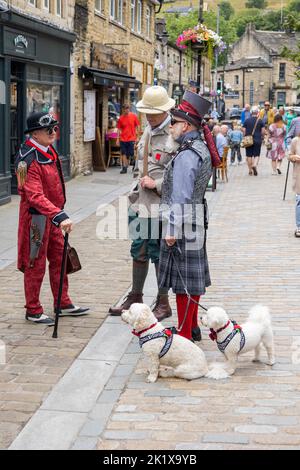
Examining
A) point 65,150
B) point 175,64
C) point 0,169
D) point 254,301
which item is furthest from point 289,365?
point 175,64

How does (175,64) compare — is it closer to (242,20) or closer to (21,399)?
(21,399)

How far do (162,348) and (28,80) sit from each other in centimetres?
1212

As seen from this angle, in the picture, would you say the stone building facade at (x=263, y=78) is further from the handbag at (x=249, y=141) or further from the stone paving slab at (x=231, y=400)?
the stone paving slab at (x=231, y=400)

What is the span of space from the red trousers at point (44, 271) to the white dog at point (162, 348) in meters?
1.52

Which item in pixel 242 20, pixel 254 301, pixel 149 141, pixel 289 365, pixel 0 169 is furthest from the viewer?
pixel 242 20

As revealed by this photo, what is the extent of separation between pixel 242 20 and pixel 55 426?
161 m

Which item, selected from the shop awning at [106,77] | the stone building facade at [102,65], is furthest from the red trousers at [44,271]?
the shop awning at [106,77]

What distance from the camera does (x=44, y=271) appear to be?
6684 millimetres

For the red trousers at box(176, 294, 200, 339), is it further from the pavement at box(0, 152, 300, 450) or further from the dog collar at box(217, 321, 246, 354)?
the dog collar at box(217, 321, 246, 354)

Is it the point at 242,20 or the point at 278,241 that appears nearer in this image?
the point at 278,241

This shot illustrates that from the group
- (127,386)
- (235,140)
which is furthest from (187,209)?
(235,140)

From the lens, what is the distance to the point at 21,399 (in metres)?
4.91

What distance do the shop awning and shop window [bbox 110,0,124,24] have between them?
6.10ft

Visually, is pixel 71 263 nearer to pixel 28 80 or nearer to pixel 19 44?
pixel 19 44
